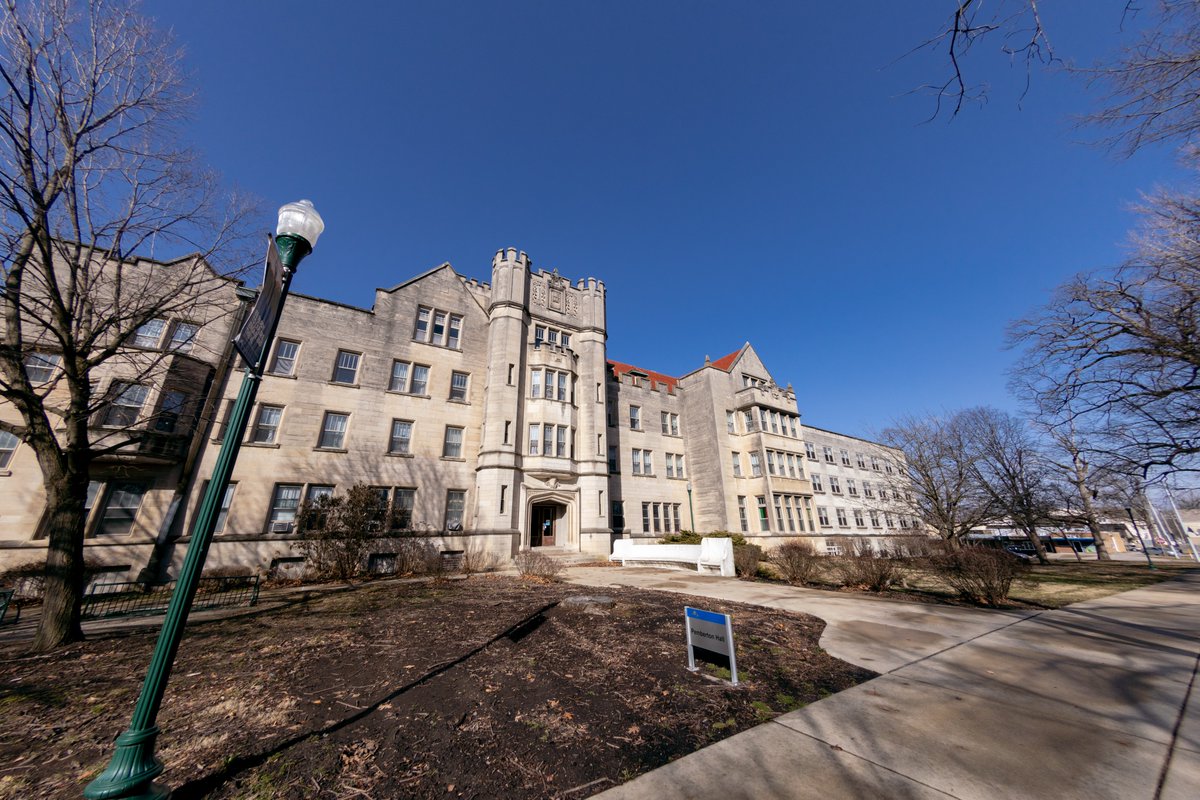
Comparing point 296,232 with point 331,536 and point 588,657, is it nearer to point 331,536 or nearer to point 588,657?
point 588,657

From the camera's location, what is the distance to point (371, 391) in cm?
2123

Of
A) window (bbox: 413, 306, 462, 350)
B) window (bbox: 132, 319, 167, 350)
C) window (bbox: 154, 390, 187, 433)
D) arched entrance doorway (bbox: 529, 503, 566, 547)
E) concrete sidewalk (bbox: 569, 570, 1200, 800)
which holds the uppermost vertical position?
window (bbox: 413, 306, 462, 350)

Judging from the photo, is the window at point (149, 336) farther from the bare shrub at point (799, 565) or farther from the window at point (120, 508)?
the bare shrub at point (799, 565)

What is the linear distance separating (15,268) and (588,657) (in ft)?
40.7

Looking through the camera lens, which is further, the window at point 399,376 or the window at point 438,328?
the window at point 438,328

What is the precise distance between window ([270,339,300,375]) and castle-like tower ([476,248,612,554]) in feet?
31.1

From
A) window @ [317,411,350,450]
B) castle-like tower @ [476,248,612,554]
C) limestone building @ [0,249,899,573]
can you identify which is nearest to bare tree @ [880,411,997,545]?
limestone building @ [0,249,899,573]

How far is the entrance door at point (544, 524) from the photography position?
24.6 meters

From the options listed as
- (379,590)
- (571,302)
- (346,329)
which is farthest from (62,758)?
(571,302)

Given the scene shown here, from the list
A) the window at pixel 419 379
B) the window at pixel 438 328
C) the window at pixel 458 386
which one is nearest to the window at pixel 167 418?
the window at pixel 419 379

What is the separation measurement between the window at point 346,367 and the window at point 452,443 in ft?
17.6

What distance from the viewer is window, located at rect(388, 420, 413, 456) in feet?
69.7

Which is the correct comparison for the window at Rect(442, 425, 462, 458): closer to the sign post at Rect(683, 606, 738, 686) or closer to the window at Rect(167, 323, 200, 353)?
the window at Rect(167, 323, 200, 353)

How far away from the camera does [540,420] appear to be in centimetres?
2409
